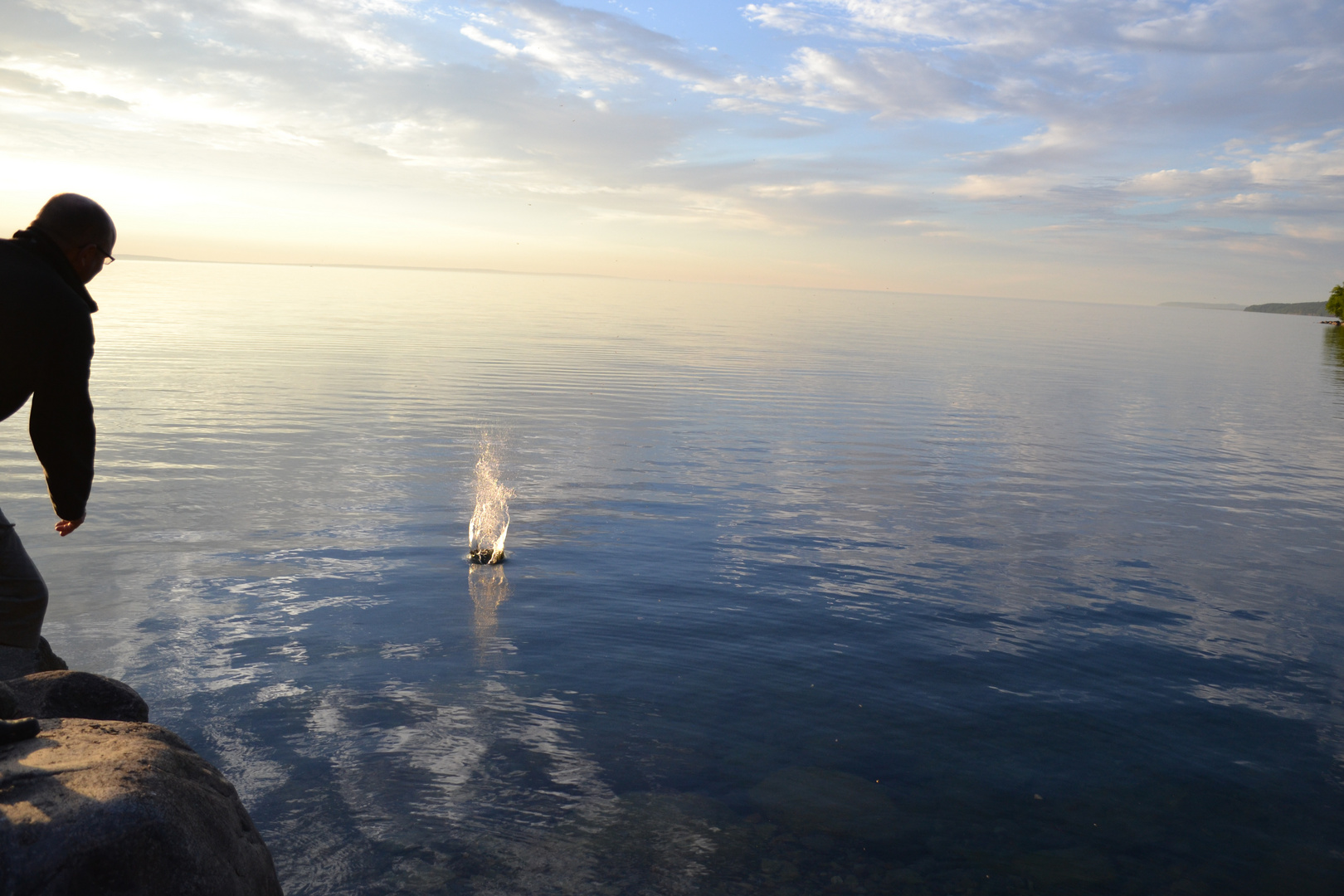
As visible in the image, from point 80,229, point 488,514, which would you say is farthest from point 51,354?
point 488,514

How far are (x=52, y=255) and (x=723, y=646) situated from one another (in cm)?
748

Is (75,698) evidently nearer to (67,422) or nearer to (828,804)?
(67,422)

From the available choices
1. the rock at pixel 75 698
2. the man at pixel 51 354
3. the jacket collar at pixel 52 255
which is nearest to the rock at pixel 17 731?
the rock at pixel 75 698

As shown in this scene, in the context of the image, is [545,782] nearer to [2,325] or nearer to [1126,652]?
[2,325]

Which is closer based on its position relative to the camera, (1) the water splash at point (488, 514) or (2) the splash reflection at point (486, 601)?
(2) the splash reflection at point (486, 601)

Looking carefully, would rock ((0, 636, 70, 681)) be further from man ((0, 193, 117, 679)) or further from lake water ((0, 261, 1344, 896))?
lake water ((0, 261, 1344, 896))

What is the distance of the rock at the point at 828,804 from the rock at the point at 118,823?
13.4 feet

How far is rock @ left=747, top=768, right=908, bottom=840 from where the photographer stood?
278 inches

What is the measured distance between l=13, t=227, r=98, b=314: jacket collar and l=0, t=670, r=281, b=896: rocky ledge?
221 centimetres

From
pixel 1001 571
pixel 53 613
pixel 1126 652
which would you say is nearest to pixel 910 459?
pixel 1001 571

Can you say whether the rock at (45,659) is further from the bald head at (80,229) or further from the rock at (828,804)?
the rock at (828,804)

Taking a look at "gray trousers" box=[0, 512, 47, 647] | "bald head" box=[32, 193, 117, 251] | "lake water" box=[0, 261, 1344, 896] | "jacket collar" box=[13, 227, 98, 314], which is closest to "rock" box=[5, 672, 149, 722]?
"gray trousers" box=[0, 512, 47, 647]

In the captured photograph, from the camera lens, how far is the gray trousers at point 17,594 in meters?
5.20

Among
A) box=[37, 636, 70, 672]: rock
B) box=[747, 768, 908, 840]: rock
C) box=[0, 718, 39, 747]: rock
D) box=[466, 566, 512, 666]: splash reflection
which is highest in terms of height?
box=[0, 718, 39, 747]: rock
